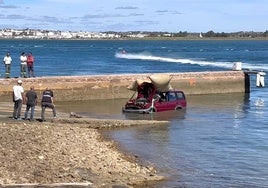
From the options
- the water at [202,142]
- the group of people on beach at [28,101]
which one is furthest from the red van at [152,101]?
the group of people on beach at [28,101]

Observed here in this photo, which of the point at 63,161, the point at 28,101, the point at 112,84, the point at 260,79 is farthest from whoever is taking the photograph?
the point at 260,79

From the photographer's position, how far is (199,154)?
20.3 meters

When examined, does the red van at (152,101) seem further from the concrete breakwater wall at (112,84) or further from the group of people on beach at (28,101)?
the group of people on beach at (28,101)

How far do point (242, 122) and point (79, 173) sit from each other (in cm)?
1520

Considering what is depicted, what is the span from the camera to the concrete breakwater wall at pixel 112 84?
3578 centimetres

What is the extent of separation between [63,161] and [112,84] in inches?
883

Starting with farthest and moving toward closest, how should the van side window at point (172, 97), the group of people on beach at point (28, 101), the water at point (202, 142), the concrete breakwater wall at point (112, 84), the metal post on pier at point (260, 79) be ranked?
the metal post on pier at point (260, 79) < the concrete breakwater wall at point (112, 84) < the van side window at point (172, 97) < the group of people on beach at point (28, 101) < the water at point (202, 142)

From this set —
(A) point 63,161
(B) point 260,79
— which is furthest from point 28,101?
(B) point 260,79

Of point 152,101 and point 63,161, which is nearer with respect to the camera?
point 63,161

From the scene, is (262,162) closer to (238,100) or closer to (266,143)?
(266,143)

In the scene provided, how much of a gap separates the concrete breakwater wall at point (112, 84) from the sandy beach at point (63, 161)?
1322cm

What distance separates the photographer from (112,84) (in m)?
38.5

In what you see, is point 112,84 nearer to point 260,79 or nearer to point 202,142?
point 202,142

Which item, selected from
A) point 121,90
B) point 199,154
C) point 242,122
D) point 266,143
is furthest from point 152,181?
point 121,90
